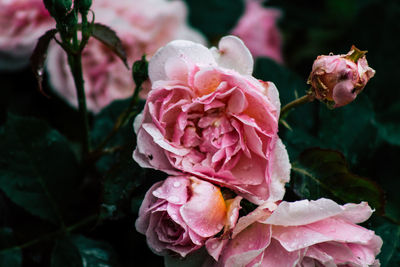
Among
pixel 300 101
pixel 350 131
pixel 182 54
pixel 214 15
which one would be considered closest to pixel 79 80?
pixel 182 54

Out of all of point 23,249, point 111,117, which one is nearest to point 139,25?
point 111,117

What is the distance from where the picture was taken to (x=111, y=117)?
0.76 m

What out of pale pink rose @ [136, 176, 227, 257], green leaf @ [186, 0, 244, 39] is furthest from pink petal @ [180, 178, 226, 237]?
green leaf @ [186, 0, 244, 39]

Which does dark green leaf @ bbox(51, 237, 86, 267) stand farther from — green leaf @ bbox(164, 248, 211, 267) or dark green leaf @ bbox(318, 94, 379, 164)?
dark green leaf @ bbox(318, 94, 379, 164)

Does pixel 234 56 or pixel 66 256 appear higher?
pixel 234 56

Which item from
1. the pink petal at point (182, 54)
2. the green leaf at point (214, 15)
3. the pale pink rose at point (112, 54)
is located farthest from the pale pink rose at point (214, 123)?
the green leaf at point (214, 15)

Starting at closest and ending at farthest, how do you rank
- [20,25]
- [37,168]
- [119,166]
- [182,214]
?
[182,214], [119,166], [37,168], [20,25]

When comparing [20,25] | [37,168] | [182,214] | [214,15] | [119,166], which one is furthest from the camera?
[214,15]

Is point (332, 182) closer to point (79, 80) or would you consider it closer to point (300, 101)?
point (300, 101)

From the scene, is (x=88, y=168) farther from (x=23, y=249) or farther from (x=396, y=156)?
(x=396, y=156)

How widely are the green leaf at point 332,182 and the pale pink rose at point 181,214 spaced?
5.2 inches

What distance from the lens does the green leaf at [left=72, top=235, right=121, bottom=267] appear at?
0.61 meters

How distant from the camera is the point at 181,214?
1.40 feet

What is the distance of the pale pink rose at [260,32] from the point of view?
43.2 inches
